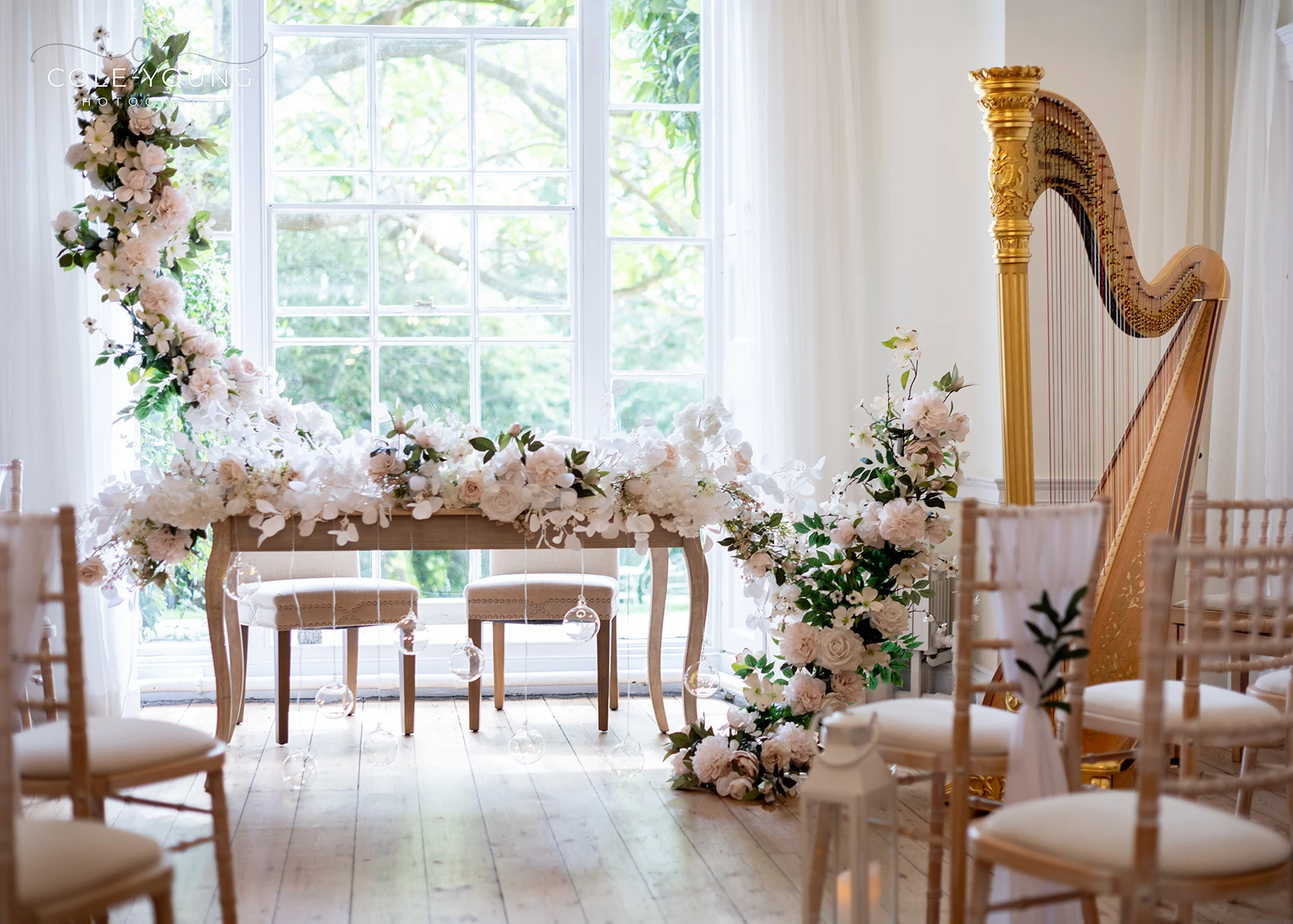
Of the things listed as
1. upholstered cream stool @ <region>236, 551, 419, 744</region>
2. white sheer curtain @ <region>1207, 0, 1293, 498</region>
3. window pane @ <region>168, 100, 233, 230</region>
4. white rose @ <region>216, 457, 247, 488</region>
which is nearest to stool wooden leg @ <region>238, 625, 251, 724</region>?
upholstered cream stool @ <region>236, 551, 419, 744</region>

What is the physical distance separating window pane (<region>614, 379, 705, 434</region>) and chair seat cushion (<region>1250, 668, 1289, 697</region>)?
2.49m

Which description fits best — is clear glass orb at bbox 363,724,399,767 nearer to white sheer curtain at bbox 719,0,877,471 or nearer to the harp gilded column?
white sheer curtain at bbox 719,0,877,471

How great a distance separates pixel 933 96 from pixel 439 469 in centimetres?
236

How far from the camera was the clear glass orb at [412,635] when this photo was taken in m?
3.26

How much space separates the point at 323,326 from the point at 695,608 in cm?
204

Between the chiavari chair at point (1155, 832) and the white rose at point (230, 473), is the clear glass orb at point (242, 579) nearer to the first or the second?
the white rose at point (230, 473)

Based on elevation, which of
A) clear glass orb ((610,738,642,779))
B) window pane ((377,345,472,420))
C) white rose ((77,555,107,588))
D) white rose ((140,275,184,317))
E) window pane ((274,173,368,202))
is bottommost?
clear glass orb ((610,738,642,779))

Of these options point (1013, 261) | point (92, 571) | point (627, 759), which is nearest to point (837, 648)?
point (627, 759)

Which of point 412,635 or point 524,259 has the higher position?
point 524,259

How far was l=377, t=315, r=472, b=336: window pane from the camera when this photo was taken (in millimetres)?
4789

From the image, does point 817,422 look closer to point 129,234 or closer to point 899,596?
point 899,596

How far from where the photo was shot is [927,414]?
127 inches

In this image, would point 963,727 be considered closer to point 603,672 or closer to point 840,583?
point 840,583

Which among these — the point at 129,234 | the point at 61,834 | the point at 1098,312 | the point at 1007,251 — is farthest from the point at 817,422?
the point at 61,834
